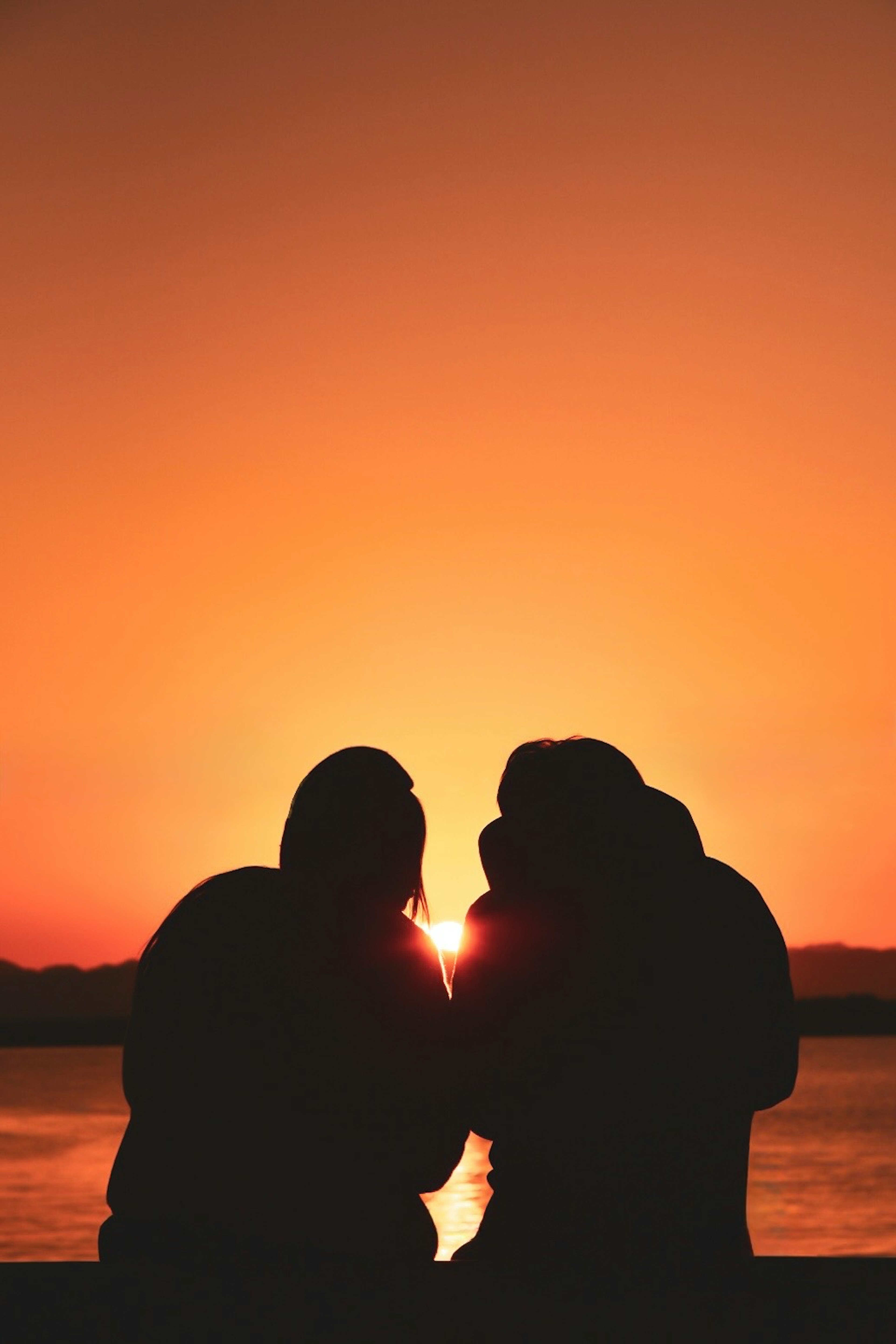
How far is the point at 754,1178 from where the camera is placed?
2377 centimetres

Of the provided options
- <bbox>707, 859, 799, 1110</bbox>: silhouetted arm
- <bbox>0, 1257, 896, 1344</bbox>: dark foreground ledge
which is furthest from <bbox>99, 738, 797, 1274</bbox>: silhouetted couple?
<bbox>0, 1257, 896, 1344</bbox>: dark foreground ledge

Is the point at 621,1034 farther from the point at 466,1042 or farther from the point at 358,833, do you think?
the point at 358,833

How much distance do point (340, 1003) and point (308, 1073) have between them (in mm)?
101

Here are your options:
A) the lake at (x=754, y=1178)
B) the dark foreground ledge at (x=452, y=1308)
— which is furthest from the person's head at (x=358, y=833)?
the lake at (x=754, y=1178)

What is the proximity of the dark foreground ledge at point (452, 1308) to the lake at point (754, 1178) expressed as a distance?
5893 mm

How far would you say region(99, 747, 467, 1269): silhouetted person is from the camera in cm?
168

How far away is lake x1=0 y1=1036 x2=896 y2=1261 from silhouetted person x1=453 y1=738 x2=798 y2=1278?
546 centimetres

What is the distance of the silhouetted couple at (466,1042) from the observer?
169cm

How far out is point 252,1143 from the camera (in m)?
1.70

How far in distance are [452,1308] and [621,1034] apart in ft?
1.80

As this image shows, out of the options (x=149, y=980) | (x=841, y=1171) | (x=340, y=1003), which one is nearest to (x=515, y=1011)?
(x=340, y=1003)

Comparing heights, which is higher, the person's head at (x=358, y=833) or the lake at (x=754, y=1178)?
the person's head at (x=358, y=833)

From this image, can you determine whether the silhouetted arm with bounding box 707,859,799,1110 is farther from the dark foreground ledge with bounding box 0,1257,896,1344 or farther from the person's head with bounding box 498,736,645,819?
the dark foreground ledge with bounding box 0,1257,896,1344

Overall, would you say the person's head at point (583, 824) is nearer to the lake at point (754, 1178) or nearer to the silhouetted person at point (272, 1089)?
the silhouetted person at point (272, 1089)
